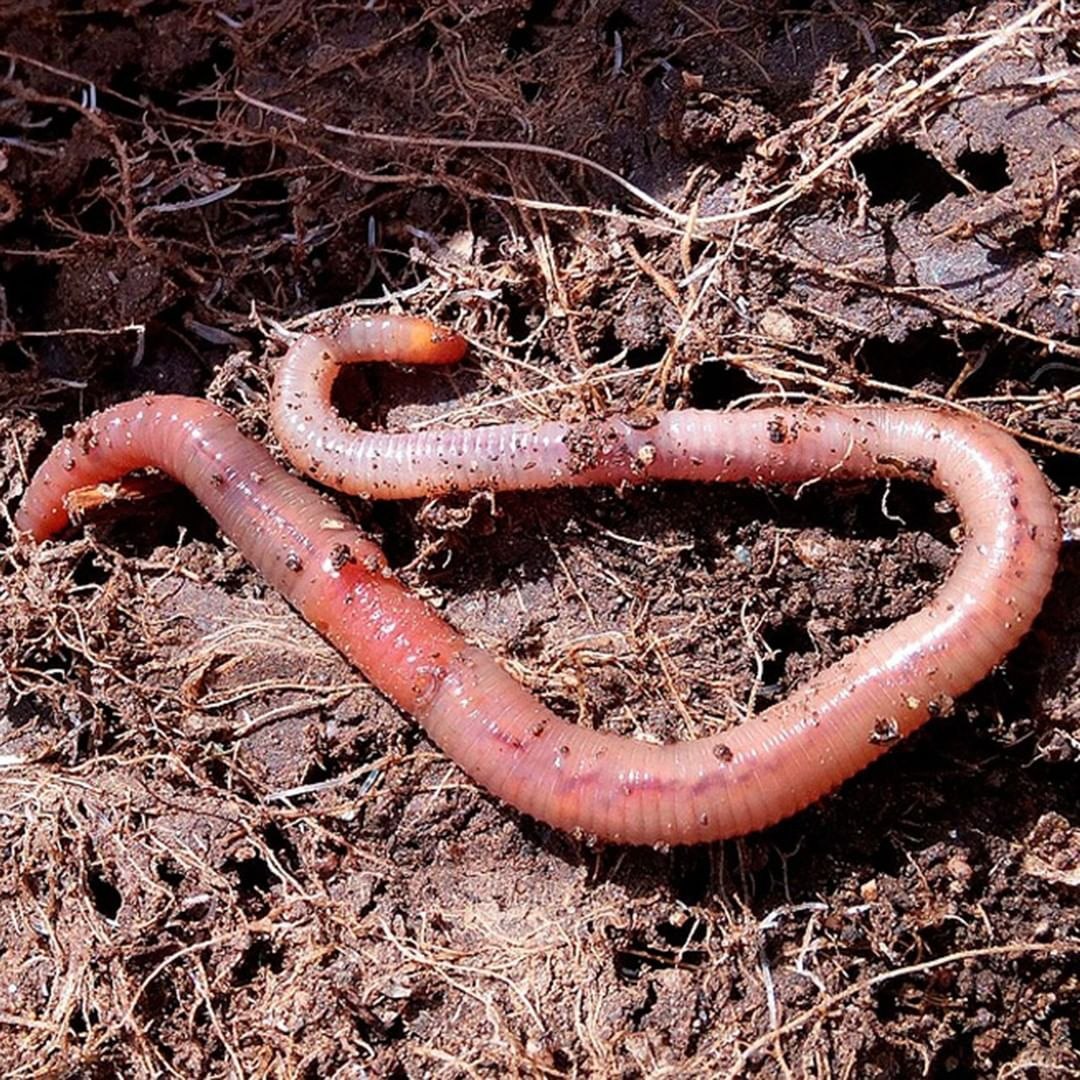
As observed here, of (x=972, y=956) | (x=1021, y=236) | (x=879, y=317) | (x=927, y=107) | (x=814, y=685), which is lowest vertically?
(x=972, y=956)

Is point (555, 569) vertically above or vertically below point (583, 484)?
below

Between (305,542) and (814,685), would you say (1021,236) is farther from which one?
(305,542)

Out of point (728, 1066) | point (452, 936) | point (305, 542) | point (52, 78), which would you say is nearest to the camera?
point (728, 1066)

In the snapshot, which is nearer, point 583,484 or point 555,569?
point 583,484

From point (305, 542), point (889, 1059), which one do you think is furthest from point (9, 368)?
point (889, 1059)
